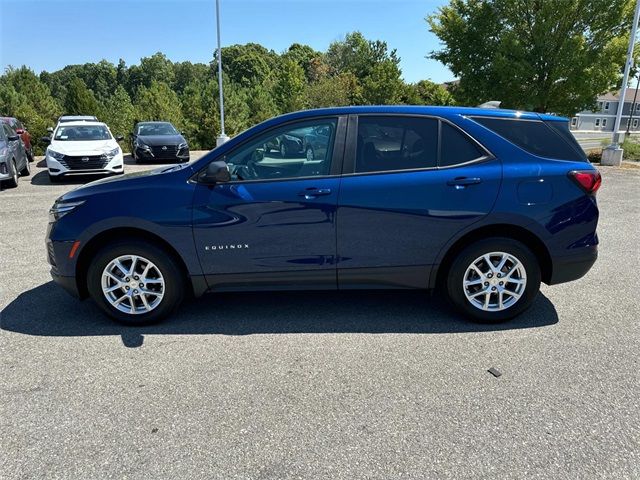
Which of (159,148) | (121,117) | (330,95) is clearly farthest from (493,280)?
(330,95)

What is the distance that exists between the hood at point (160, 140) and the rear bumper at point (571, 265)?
14503 mm

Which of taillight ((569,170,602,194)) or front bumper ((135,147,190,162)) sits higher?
taillight ((569,170,602,194))

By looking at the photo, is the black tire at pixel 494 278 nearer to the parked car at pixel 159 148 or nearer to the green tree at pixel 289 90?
the parked car at pixel 159 148

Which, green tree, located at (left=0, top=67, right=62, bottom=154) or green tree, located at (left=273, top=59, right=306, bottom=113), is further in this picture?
green tree, located at (left=273, top=59, right=306, bottom=113)

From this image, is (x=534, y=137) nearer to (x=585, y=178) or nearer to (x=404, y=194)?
(x=585, y=178)

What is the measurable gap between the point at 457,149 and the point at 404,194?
23.3 inches

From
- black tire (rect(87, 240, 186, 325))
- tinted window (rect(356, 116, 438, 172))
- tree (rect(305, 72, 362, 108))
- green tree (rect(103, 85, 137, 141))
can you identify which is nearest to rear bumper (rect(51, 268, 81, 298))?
black tire (rect(87, 240, 186, 325))

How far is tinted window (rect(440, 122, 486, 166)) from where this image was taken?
372cm

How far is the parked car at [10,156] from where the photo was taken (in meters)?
10.6

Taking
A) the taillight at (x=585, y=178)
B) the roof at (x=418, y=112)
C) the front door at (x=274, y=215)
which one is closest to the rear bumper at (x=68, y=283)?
the front door at (x=274, y=215)

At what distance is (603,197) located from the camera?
9945 mm

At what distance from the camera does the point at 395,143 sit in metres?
3.77

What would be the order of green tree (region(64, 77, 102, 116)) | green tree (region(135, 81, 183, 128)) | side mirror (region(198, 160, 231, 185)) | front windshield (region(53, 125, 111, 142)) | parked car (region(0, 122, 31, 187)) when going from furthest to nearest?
green tree (region(64, 77, 102, 116)), green tree (region(135, 81, 183, 128)), front windshield (region(53, 125, 111, 142)), parked car (region(0, 122, 31, 187)), side mirror (region(198, 160, 231, 185))

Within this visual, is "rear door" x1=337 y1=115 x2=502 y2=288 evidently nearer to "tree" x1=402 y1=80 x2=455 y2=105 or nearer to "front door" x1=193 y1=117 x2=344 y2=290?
"front door" x1=193 y1=117 x2=344 y2=290
